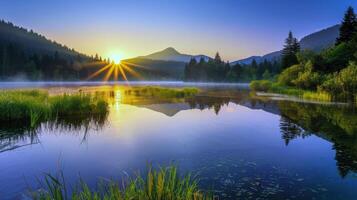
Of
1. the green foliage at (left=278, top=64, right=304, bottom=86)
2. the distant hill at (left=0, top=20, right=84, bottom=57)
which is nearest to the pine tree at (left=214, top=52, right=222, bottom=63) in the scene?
the green foliage at (left=278, top=64, right=304, bottom=86)

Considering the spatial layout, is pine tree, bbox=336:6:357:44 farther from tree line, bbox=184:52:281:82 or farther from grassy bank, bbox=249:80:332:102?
tree line, bbox=184:52:281:82

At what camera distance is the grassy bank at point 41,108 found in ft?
45.6

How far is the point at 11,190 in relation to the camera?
6.16m

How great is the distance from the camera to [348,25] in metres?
47.8

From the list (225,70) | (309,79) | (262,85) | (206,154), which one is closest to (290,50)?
(262,85)

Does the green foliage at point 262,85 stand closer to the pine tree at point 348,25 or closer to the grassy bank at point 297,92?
the grassy bank at point 297,92

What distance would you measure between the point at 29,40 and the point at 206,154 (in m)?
202

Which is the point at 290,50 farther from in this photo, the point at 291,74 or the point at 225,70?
the point at 225,70

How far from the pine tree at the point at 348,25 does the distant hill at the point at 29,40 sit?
158581 millimetres

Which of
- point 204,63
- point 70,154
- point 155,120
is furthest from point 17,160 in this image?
point 204,63

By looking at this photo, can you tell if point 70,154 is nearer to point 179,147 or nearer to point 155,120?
point 179,147

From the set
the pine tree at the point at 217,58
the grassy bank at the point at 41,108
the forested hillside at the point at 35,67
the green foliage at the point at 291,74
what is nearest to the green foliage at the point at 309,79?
the green foliage at the point at 291,74

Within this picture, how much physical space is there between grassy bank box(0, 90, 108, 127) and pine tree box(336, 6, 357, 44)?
48.1 meters

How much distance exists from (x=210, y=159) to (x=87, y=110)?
11.8m
